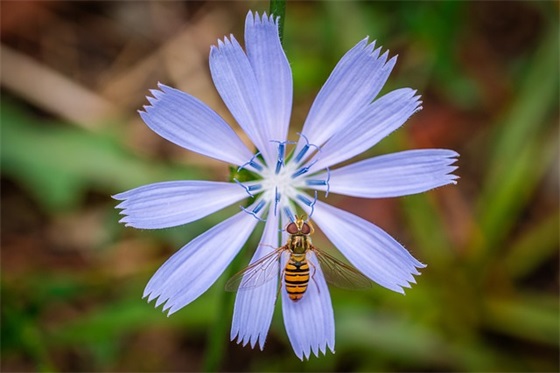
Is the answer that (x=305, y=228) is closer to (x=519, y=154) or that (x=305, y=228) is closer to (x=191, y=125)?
(x=191, y=125)

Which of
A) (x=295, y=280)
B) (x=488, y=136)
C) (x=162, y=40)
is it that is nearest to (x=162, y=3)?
(x=162, y=40)

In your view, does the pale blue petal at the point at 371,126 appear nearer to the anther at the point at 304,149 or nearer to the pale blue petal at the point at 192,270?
the anther at the point at 304,149

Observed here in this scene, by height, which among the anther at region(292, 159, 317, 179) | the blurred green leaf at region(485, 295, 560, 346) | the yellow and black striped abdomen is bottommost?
the yellow and black striped abdomen

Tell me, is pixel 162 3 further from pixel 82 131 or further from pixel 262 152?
pixel 262 152

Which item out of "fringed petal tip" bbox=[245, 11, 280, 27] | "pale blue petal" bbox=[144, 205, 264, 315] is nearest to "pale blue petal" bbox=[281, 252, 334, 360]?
"pale blue petal" bbox=[144, 205, 264, 315]

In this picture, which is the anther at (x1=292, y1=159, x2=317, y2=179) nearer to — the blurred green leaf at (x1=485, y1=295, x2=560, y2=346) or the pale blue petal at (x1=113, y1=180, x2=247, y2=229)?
the pale blue petal at (x1=113, y1=180, x2=247, y2=229)

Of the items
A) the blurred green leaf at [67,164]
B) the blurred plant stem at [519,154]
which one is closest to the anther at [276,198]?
the blurred green leaf at [67,164]
